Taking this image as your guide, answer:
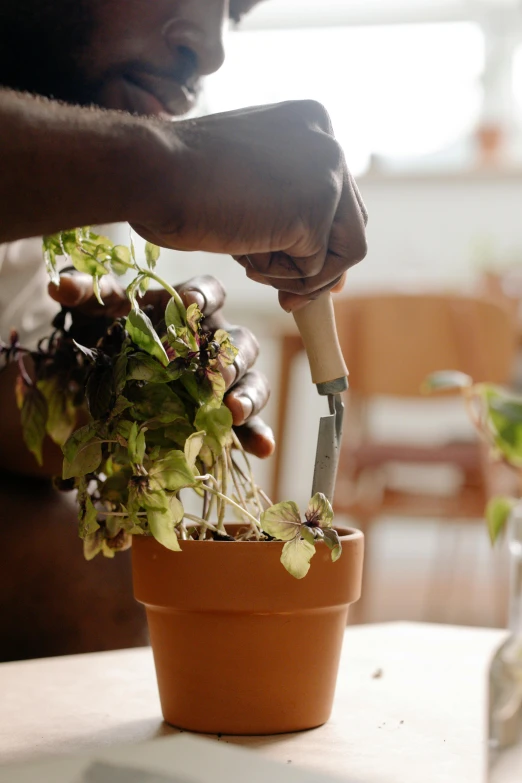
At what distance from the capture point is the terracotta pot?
0.53 m

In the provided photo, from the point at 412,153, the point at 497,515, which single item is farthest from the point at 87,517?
the point at 412,153

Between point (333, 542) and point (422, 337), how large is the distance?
2.21 metres

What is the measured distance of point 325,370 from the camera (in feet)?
1.86

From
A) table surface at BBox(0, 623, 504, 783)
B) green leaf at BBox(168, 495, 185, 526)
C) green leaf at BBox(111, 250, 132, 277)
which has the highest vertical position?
green leaf at BBox(111, 250, 132, 277)

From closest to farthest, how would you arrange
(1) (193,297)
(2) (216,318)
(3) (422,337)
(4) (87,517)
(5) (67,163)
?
(5) (67,163) < (4) (87,517) < (1) (193,297) < (2) (216,318) < (3) (422,337)

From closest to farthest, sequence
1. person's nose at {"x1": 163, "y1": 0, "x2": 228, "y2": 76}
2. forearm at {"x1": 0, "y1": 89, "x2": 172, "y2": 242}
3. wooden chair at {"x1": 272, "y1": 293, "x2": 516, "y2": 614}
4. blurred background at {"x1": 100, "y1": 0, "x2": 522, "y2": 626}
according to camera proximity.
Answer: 1. forearm at {"x1": 0, "y1": 89, "x2": 172, "y2": 242}
2. person's nose at {"x1": 163, "y1": 0, "x2": 228, "y2": 76}
3. wooden chair at {"x1": 272, "y1": 293, "x2": 516, "y2": 614}
4. blurred background at {"x1": 100, "y1": 0, "x2": 522, "y2": 626}

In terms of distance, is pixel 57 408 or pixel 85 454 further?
pixel 57 408

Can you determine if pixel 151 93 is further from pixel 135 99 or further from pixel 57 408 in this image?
pixel 57 408

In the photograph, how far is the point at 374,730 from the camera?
57cm

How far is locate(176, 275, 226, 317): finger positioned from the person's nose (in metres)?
0.24

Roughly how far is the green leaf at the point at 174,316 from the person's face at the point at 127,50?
329mm

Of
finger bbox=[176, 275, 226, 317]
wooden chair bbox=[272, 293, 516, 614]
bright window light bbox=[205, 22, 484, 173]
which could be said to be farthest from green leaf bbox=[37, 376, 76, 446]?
bright window light bbox=[205, 22, 484, 173]

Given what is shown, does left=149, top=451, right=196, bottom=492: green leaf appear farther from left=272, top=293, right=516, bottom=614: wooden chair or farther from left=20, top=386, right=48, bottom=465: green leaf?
left=272, top=293, right=516, bottom=614: wooden chair

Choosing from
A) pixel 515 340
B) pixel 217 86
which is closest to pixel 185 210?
pixel 515 340
